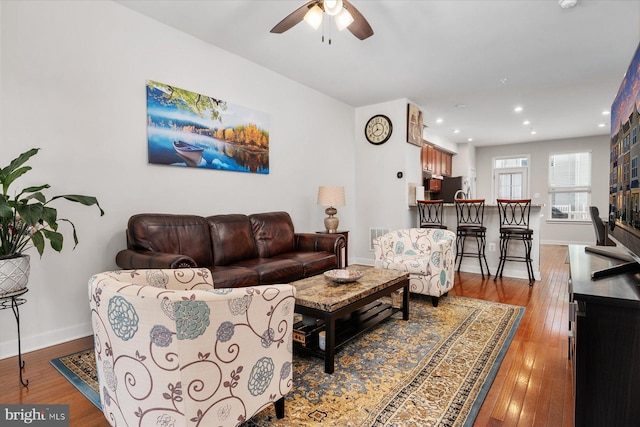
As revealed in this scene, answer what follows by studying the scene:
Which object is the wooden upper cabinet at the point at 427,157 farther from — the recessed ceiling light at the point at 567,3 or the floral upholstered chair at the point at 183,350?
the floral upholstered chair at the point at 183,350

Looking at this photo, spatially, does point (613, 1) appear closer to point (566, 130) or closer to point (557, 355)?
point (557, 355)

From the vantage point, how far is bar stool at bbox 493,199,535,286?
4296 millimetres

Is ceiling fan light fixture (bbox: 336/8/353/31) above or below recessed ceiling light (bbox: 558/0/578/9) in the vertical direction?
below

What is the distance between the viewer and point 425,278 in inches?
124

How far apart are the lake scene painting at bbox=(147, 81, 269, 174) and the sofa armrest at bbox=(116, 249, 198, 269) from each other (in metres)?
0.92

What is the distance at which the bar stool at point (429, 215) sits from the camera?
16.7 feet

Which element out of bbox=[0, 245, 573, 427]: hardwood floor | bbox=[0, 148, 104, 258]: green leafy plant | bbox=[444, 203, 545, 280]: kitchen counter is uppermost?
bbox=[0, 148, 104, 258]: green leafy plant

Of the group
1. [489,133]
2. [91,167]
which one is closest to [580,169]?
[489,133]

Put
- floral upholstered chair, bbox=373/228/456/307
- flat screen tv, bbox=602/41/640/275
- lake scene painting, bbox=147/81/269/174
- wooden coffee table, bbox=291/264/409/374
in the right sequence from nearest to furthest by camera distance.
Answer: flat screen tv, bbox=602/41/640/275
wooden coffee table, bbox=291/264/409/374
lake scene painting, bbox=147/81/269/174
floral upholstered chair, bbox=373/228/456/307

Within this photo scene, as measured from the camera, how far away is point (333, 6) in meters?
2.25

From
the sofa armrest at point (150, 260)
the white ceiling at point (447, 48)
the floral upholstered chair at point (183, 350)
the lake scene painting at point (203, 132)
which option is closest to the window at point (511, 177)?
the white ceiling at point (447, 48)

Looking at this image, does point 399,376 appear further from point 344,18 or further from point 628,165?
point 344,18

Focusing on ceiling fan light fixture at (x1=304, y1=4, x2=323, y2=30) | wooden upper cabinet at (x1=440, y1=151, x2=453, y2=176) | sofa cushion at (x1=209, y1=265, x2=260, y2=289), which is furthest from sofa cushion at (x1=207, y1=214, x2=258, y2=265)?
wooden upper cabinet at (x1=440, y1=151, x2=453, y2=176)

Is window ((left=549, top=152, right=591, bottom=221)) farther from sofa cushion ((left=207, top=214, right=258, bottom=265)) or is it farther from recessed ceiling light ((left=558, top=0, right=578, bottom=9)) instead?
sofa cushion ((left=207, top=214, right=258, bottom=265))
